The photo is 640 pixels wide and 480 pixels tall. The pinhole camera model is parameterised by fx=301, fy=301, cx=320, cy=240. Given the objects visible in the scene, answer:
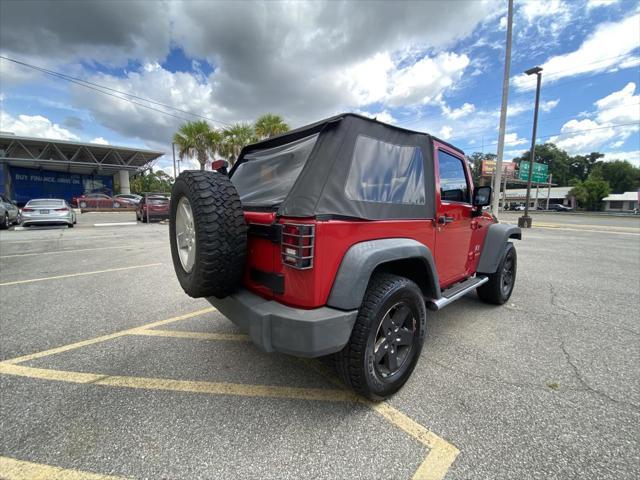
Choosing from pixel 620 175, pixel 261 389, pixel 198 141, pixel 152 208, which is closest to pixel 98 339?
pixel 261 389

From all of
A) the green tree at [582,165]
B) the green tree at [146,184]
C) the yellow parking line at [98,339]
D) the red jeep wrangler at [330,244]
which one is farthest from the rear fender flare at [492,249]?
the green tree at [582,165]

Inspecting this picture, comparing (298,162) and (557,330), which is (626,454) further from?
(298,162)

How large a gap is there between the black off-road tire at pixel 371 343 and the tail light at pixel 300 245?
54 cm

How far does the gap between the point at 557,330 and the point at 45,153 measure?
4154cm

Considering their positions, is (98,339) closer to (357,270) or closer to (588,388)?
(357,270)

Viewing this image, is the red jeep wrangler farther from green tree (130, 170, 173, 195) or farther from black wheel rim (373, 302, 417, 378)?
green tree (130, 170, 173, 195)

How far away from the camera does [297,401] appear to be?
86.9 inches

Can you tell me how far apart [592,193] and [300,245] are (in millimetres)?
71951

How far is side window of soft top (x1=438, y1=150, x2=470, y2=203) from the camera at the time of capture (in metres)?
2.93

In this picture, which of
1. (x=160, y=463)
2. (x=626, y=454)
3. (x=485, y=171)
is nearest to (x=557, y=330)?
(x=626, y=454)

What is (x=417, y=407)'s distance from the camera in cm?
214

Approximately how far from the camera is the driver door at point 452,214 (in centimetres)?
283

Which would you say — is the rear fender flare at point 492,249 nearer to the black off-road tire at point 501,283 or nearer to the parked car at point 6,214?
the black off-road tire at point 501,283

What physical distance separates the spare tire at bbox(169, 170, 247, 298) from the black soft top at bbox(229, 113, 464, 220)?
13.4 inches
